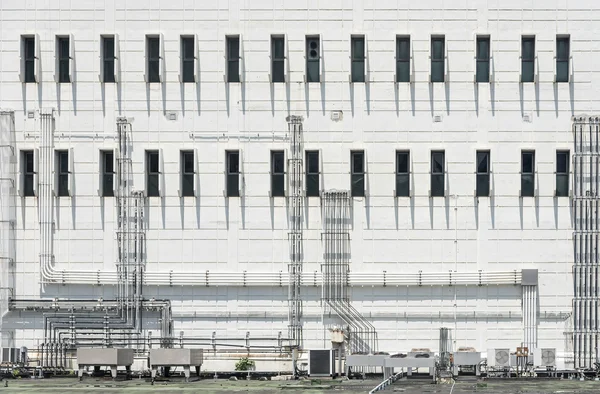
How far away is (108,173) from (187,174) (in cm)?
344

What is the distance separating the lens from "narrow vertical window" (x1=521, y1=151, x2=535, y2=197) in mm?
54156

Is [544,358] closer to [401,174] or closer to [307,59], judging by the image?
[401,174]

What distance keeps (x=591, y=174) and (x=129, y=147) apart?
19568 millimetres

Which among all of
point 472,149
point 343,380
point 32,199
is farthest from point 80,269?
point 472,149

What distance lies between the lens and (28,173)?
181ft

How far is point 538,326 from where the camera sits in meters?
53.6

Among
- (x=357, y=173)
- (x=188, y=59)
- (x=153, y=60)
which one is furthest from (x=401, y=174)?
(x=153, y=60)

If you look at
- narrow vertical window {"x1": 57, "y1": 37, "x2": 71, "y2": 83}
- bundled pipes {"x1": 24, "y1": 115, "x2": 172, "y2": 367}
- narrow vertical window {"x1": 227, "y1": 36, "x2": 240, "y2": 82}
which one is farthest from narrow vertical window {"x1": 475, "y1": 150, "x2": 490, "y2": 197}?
narrow vertical window {"x1": 57, "y1": 37, "x2": 71, "y2": 83}

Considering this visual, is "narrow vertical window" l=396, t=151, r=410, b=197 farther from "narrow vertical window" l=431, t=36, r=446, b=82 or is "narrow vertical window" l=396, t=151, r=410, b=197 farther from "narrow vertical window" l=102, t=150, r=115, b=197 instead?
"narrow vertical window" l=102, t=150, r=115, b=197

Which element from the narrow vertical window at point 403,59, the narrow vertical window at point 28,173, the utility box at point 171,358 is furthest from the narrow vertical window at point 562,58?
the narrow vertical window at point 28,173

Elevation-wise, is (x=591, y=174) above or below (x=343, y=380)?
above

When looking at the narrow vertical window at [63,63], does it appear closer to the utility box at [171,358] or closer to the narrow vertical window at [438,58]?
the utility box at [171,358]

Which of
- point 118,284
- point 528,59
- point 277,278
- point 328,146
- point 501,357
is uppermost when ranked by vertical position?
point 528,59

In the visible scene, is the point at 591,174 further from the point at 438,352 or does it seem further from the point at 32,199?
the point at 32,199
